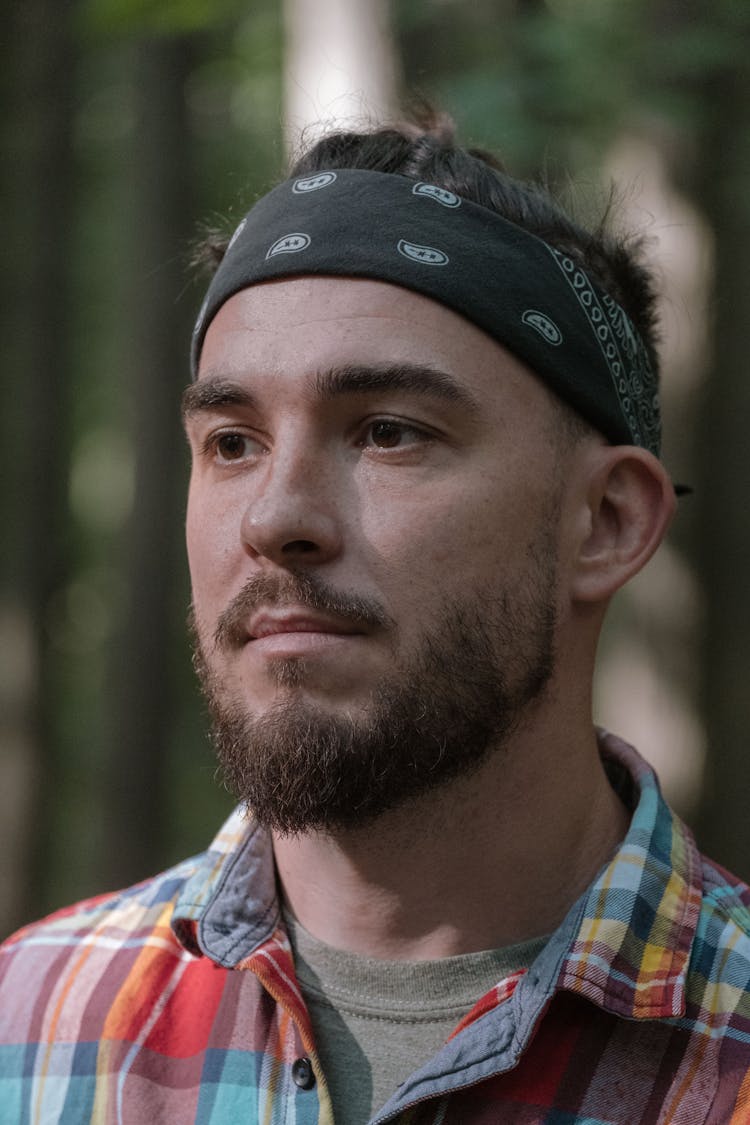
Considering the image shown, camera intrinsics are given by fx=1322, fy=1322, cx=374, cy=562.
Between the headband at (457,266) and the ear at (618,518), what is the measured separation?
6 cm

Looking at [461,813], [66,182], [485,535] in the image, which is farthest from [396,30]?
[66,182]

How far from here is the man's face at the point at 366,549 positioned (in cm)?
243

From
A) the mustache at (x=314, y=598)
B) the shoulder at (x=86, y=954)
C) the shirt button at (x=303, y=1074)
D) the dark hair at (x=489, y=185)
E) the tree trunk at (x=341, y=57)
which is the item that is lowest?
the shirt button at (x=303, y=1074)

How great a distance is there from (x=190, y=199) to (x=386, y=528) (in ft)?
23.7

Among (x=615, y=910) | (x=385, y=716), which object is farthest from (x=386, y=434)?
(x=615, y=910)

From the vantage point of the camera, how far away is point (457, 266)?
2.64m

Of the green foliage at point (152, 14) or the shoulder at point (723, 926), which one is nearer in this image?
the shoulder at point (723, 926)

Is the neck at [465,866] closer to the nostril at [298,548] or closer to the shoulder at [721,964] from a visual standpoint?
the shoulder at [721,964]

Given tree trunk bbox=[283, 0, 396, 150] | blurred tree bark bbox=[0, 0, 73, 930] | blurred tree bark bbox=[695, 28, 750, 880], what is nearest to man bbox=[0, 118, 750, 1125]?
tree trunk bbox=[283, 0, 396, 150]

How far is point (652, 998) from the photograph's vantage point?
2268 mm

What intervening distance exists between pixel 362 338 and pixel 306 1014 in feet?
4.19

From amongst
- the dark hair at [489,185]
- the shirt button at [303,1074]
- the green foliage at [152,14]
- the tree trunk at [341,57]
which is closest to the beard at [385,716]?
the shirt button at [303,1074]

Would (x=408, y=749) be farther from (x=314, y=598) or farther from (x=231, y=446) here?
(x=231, y=446)

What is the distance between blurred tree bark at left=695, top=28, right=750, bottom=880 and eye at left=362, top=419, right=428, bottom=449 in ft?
9.89
